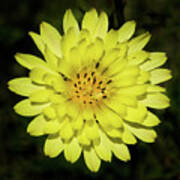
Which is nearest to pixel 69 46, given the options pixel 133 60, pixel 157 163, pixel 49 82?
pixel 49 82

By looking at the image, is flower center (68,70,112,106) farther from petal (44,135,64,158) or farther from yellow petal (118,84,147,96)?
petal (44,135,64,158)

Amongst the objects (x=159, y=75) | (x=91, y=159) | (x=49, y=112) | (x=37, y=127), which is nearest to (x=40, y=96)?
(x=49, y=112)

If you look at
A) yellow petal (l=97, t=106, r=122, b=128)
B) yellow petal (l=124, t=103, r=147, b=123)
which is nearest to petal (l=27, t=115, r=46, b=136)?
yellow petal (l=97, t=106, r=122, b=128)

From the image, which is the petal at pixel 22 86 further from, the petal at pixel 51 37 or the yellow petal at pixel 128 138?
the yellow petal at pixel 128 138

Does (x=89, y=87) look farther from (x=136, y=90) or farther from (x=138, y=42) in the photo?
(x=138, y=42)

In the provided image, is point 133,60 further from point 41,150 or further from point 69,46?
point 41,150

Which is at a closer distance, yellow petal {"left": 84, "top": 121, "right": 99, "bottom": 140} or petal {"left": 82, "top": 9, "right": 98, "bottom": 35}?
yellow petal {"left": 84, "top": 121, "right": 99, "bottom": 140}

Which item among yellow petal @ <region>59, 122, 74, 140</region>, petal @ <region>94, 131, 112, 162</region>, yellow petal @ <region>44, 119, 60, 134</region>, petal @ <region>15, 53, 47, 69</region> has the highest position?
petal @ <region>15, 53, 47, 69</region>
